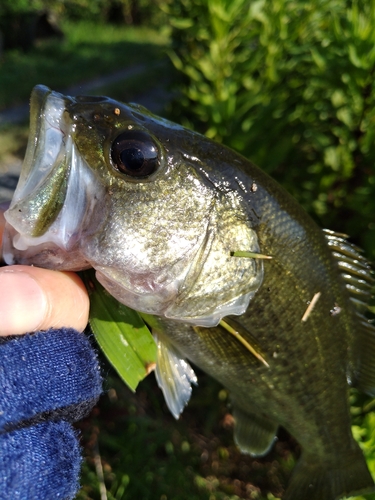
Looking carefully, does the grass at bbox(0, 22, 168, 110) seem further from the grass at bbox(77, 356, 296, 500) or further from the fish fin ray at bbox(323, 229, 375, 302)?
the fish fin ray at bbox(323, 229, 375, 302)

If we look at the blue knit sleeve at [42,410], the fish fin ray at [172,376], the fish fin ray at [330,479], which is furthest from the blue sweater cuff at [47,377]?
the fish fin ray at [330,479]

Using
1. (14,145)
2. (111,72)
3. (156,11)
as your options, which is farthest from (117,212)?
(156,11)

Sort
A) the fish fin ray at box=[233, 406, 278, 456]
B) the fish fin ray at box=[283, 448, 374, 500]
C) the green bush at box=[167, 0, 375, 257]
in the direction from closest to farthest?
1. the fish fin ray at box=[283, 448, 374, 500]
2. the fish fin ray at box=[233, 406, 278, 456]
3. the green bush at box=[167, 0, 375, 257]

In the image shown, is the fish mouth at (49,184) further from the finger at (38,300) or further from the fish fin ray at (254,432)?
the fish fin ray at (254,432)

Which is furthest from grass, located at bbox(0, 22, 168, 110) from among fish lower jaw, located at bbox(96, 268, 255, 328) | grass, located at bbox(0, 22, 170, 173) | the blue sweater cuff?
the blue sweater cuff

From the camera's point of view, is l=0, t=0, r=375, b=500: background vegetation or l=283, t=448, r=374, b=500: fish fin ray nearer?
l=283, t=448, r=374, b=500: fish fin ray

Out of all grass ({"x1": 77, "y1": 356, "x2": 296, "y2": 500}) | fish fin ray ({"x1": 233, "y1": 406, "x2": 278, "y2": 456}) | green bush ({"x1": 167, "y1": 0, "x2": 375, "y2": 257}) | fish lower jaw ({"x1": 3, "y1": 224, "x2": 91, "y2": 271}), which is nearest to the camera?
fish lower jaw ({"x1": 3, "y1": 224, "x2": 91, "y2": 271})

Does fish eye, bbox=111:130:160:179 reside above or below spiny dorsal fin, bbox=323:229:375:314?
above
